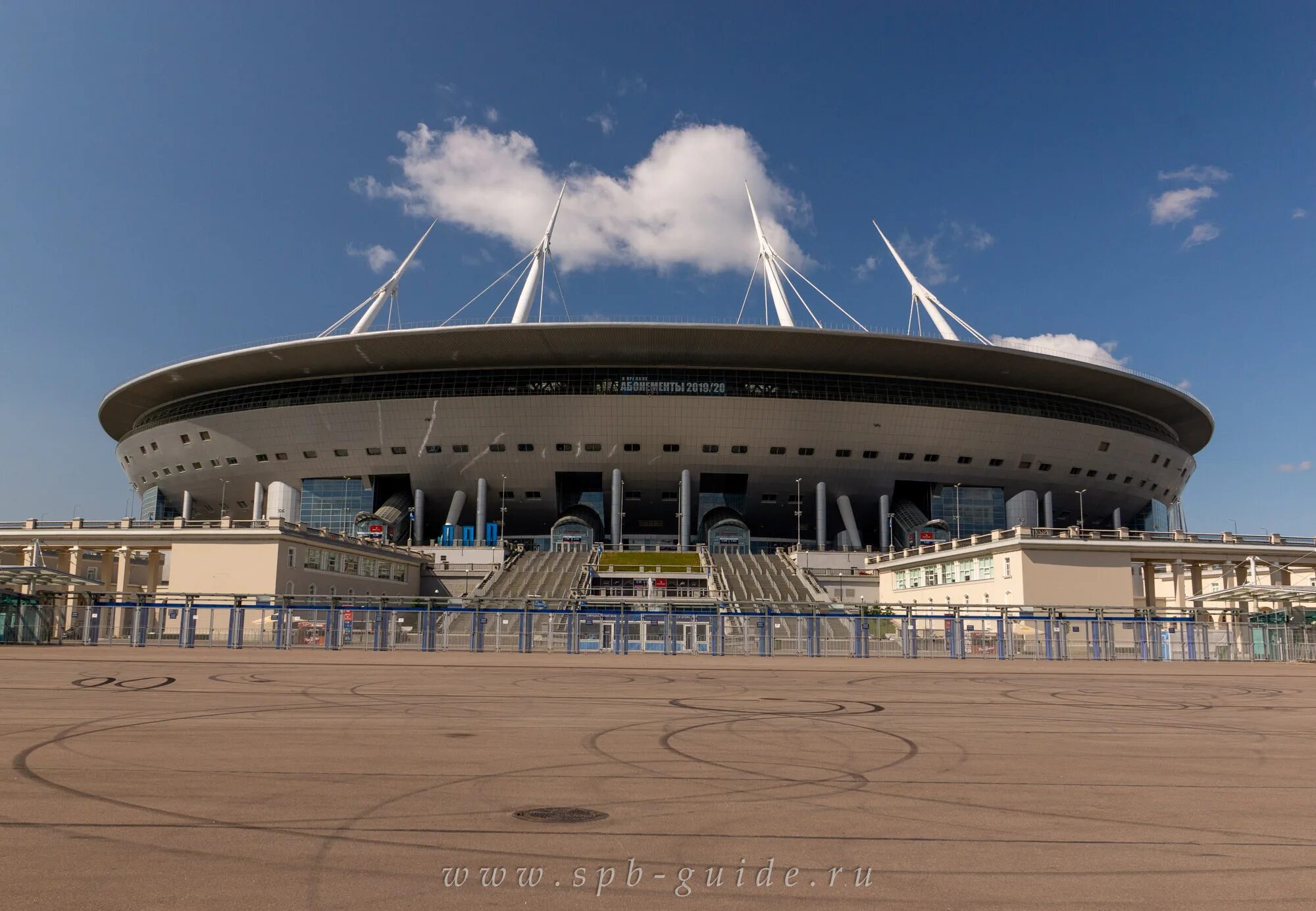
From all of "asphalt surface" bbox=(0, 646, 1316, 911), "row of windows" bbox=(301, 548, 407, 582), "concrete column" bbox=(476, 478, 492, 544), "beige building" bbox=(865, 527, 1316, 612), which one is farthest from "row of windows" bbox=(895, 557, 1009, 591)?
"asphalt surface" bbox=(0, 646, 1316, 911)

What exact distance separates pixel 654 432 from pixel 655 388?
4.06m

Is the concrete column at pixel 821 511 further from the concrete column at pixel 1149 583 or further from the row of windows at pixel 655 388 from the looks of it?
the concrete column at pixel 1149 583

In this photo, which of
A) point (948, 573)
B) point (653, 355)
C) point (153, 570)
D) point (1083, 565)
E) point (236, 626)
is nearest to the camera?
point (236, 626)

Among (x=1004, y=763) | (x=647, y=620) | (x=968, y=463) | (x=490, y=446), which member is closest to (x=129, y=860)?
(x=1004, y=763)

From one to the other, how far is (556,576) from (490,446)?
1860cm

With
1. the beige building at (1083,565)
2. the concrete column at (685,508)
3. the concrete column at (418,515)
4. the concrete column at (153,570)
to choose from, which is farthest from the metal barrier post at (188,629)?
the concrete column at (685,508)

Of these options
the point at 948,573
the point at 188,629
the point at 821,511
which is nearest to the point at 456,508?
→ the point at 821,511

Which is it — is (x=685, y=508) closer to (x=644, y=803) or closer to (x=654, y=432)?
(x=654, y=432)

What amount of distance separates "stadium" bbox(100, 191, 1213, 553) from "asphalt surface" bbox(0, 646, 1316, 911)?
224 ft

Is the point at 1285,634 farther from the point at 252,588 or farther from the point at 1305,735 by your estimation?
the point at 252,588

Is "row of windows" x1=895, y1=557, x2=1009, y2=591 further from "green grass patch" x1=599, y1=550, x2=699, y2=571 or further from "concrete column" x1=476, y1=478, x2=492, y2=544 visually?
"concrete column" x1=476, y1=478, x2=492, y2=544

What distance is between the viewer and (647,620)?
46688 millimetres

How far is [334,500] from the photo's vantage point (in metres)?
95.4

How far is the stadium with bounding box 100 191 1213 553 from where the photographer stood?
286ft
